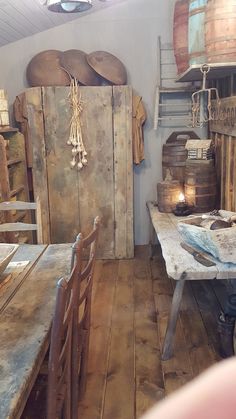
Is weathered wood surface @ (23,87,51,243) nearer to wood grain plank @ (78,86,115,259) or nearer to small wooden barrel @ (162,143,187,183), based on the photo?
wood grain plank @ (78,86,115,259)

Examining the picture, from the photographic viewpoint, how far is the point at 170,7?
12.5 ft

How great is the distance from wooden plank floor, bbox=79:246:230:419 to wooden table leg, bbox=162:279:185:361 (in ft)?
0.16

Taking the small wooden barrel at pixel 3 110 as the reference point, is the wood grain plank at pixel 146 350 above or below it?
below

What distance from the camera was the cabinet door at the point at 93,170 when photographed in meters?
3.62

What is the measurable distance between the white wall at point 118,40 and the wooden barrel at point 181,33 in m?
→ 0.92

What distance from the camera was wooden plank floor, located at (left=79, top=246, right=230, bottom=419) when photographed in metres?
2.00

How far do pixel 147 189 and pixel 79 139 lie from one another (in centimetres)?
98

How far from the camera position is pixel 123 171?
3752mm

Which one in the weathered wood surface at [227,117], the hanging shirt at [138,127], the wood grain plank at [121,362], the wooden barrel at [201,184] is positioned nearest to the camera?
the wood grain plank at [121,362]

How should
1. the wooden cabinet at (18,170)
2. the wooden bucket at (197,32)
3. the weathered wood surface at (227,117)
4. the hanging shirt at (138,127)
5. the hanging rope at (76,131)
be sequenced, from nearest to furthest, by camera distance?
the wooden bucket at (197,32)
the weathered wood surface at (227,117)
the hanging rope at (76,131)
the wooden cabinet at (18,170)
the hanging shirt at (138,127)

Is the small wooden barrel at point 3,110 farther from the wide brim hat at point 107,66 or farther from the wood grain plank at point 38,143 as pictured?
the wide brim hat at point 107,66

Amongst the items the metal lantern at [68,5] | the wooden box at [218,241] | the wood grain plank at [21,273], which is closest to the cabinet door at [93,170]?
the metal lantern at [68,5]

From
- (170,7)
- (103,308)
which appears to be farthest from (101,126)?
(103,308)

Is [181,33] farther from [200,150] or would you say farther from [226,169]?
[226,169]
